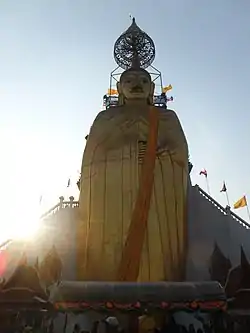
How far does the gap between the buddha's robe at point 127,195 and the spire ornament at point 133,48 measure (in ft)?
10.9

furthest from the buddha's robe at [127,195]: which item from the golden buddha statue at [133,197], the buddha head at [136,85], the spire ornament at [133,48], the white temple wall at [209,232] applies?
the spire ornament at [133,48]

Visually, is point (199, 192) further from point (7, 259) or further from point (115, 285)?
point (115, 285)

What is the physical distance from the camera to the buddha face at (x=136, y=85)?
11.9m

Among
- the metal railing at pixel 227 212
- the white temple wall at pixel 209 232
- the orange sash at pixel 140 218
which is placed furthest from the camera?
the metal railing at pixel 227 212

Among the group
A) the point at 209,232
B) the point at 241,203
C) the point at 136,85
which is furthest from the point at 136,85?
the point at 241,203

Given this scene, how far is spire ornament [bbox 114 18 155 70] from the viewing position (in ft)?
46.1

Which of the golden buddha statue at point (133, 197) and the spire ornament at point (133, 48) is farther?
the spire ornament at point (133, 48)

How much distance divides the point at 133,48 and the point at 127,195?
582cm

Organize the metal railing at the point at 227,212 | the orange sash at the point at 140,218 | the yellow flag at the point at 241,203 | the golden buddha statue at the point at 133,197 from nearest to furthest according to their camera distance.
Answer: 1. the orange sash at the point at 140,218
2. the golden buddha statue at the point at 133,197
3. the metal railing at the point at 227,212
4. the yellow flag at the point at 241,203

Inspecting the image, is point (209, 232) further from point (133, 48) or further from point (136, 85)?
point (133, 48)

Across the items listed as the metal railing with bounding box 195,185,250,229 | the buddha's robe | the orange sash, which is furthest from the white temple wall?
the orange sash

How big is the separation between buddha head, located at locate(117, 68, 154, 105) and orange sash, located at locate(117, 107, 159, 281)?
113 centimetres

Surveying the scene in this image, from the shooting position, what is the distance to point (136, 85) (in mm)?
11875

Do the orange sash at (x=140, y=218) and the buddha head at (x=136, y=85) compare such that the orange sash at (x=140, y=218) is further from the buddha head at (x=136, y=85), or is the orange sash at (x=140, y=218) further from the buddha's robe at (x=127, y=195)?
the buddha head at (x=136, y=85)
